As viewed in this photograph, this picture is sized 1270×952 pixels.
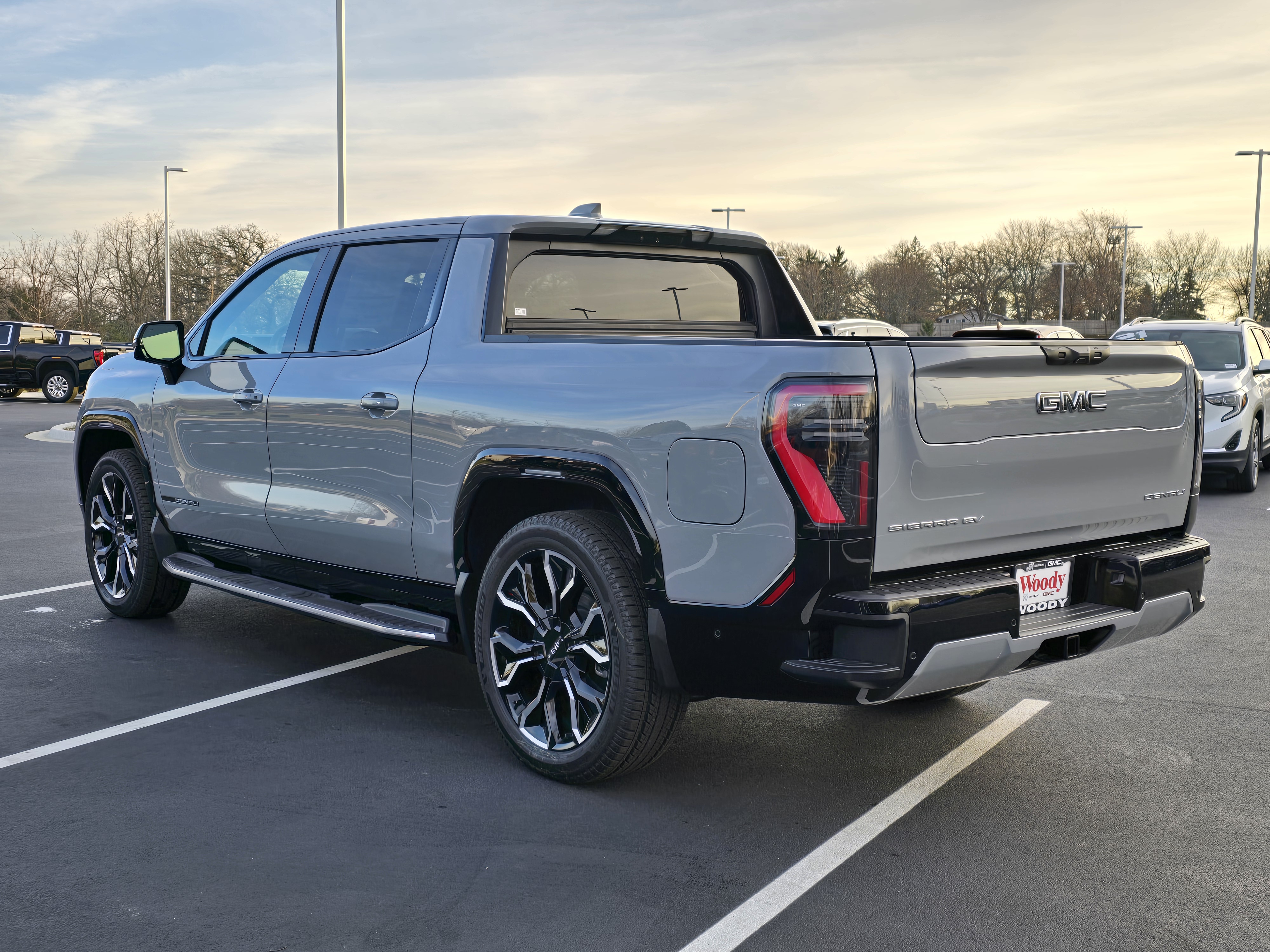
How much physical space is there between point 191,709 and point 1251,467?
11.6m

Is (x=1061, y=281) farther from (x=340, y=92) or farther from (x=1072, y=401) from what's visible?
(x=1072, y=401)

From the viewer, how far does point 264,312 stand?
18.3ft

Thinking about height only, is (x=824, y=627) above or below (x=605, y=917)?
above

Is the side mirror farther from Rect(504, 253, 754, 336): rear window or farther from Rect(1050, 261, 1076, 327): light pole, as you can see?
Rect(1050, 261, 1076, 327): light pole

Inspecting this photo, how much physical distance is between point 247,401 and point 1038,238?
87.1 metres

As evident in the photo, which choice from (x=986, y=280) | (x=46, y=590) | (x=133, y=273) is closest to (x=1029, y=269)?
(x=986, y=280)

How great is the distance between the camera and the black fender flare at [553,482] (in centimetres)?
369

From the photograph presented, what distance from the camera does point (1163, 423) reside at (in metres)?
4.14

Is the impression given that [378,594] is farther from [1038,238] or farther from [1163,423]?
[1038,238]

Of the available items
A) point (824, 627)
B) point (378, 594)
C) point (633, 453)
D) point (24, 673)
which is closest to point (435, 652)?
point (378, 594)

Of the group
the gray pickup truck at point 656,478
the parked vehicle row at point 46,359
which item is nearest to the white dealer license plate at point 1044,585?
the gray pickup truck at point 656,478

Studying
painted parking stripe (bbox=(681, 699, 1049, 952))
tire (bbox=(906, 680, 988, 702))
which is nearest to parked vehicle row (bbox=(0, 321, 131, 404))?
tire (bbox=(906, 680, 988, 702))

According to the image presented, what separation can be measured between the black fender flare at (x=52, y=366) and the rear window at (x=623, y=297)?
29.2 metres

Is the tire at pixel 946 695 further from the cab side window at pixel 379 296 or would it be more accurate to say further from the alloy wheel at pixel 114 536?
the alloy wheel at pixel 114 536
